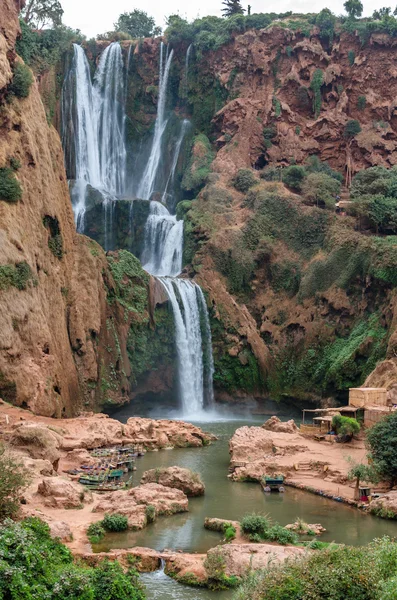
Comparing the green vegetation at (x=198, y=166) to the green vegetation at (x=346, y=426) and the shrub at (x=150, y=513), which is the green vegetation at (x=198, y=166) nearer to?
the green vegetation at (x=346, y=426)

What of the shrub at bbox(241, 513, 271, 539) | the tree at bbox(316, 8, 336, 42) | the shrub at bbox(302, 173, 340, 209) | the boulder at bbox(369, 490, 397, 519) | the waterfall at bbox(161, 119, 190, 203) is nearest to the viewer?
the shrub at bbox(241, 513, 271, 539)

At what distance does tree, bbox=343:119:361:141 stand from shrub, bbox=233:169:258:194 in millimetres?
10082

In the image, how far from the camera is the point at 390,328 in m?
45.8

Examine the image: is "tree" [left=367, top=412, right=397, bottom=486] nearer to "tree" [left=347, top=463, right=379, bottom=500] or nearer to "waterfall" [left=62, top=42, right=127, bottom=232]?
"tree" [left=347, top=463, right=379, bottom=500]

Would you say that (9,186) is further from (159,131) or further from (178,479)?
(159,131)

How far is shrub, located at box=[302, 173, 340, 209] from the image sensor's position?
5791 cm

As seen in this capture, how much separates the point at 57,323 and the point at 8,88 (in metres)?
14.0

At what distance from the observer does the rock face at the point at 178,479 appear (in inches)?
1093

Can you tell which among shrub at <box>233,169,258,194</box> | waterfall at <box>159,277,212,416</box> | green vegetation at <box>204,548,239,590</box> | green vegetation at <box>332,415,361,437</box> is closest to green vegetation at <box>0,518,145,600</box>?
green vegetation at <box>204,548,239,590</box>

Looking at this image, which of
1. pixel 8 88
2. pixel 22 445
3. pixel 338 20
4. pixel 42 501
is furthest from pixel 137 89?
pixel 42 501

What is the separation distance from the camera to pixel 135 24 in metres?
88.4

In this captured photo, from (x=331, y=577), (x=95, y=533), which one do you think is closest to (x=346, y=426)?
(x=95, y=533)

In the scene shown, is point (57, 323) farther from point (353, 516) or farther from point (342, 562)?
point (342, 562)

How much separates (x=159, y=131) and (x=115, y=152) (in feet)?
16.0
